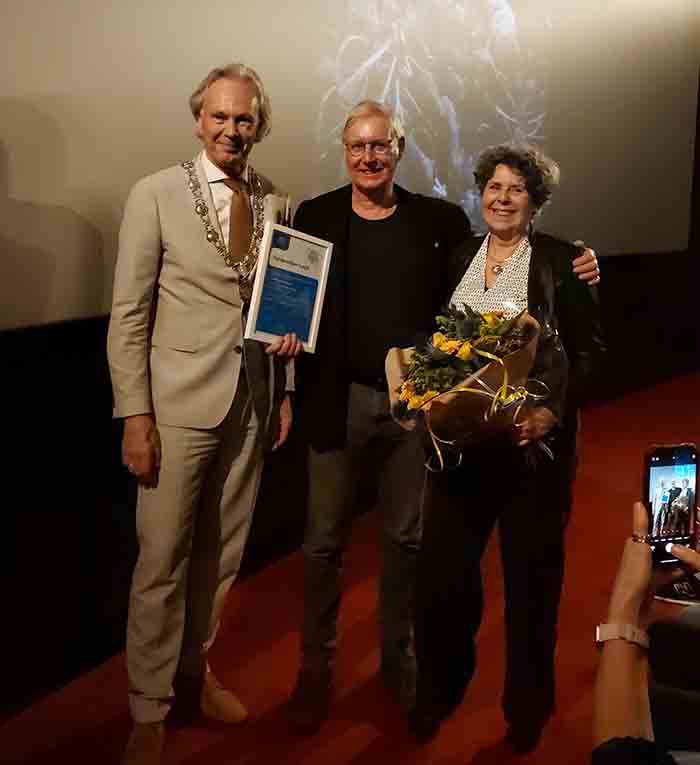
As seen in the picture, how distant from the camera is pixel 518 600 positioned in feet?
7.62

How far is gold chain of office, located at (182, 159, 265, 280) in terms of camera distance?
2.18 metres

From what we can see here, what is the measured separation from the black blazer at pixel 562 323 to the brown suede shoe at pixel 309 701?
2.92ft

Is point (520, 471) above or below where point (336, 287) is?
below

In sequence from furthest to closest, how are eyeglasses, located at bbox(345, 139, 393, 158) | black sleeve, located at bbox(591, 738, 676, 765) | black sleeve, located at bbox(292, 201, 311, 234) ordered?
1. black sleeve, located at bbox(292, 201, 311, 234)
2. eyeglasses, located at bbox(345, 139, 393, 158)
3. black sleeve, located at bbox(591, 738, 676, 765)

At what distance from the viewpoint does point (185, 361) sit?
2221mm

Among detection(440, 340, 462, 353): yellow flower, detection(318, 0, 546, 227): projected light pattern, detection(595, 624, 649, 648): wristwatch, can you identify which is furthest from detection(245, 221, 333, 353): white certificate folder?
detection(318, 0, 546, 227): projected light pattern

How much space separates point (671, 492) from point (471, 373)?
1.56 ft

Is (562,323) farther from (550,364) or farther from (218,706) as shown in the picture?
(218,706)

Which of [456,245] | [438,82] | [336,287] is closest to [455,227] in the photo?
[456,245]

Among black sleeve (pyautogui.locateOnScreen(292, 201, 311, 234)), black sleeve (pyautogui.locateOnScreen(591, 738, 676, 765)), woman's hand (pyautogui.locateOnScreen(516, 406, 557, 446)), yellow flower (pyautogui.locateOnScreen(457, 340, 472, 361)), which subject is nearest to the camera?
black sleeve (pyautogui.locateOnScreen(591, 738, 676, 765))

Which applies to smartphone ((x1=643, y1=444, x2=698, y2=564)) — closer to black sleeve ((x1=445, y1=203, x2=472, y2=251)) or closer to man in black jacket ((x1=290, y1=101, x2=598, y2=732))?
man in black jacket ((x1=290, y1=101, x2=598, y2=732))

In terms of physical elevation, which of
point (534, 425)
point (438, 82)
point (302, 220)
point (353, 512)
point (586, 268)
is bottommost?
point (353, 512)

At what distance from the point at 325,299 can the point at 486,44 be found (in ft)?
8.57

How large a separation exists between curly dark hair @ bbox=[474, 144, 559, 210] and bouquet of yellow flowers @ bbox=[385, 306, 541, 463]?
0.32 metres
